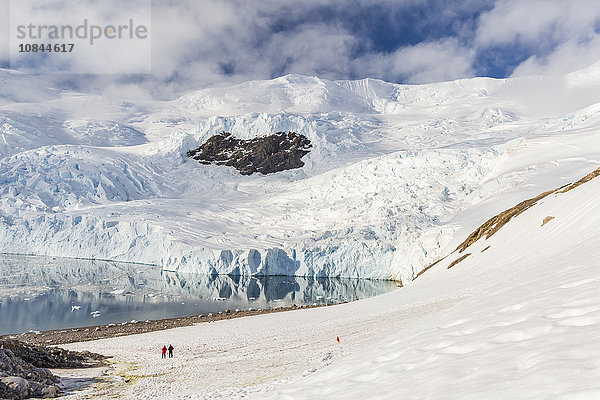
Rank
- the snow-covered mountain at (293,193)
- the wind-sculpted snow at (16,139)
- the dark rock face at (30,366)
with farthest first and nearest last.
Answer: the wind-sculpted snow at (16,139) → the snow-covered mountain at (293,193) → the dark rock face at (30,366)

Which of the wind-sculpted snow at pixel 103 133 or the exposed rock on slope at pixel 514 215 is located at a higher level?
the wind-sculpted snow at pixel 103 133

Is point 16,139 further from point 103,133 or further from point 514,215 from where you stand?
point 514,215

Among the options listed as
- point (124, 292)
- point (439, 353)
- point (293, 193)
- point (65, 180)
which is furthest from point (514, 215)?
point (65, 180)

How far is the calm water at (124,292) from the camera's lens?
2698 cm

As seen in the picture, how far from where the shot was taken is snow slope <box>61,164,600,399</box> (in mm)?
2336

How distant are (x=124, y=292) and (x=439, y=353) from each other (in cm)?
3445

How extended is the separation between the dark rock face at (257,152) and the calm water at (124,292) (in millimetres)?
41742

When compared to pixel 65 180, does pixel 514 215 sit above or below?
below

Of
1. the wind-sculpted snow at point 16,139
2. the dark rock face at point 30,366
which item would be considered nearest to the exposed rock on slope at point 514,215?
the dark rock face at point 30,366

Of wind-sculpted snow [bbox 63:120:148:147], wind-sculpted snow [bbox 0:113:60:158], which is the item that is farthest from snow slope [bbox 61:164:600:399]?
wind-sculpted snow [bbox 63:120:148:147]

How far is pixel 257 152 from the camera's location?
89.4m

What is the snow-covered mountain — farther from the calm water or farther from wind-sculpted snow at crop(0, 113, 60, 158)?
the calm water

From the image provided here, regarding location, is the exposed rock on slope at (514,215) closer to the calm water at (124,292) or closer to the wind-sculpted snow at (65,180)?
the calm water at (124,292)

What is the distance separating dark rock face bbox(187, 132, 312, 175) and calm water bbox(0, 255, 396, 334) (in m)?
41.7
